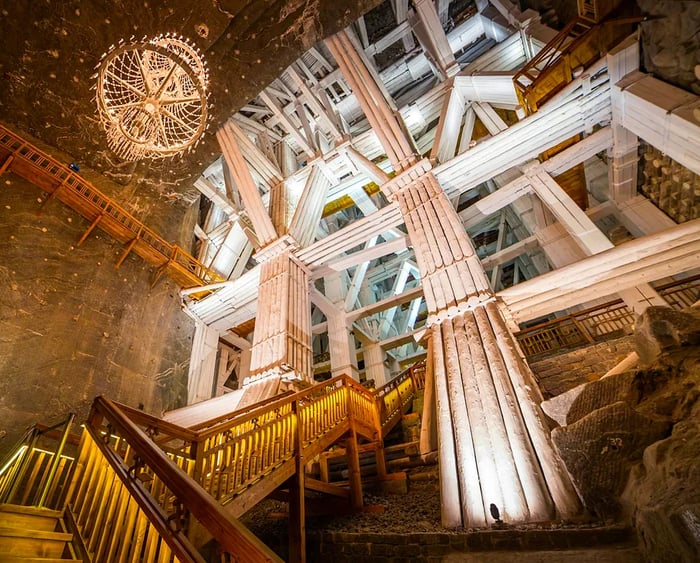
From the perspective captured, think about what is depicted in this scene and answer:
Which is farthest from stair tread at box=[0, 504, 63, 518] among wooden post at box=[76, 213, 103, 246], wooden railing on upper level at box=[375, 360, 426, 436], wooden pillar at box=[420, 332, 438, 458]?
wooden post at box=[76, 213, 103, 246]

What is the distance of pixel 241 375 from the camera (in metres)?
12.8

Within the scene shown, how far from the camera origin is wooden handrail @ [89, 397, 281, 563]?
1.21 metres

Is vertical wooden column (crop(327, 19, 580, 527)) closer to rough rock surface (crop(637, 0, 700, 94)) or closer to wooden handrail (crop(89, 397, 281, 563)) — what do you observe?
wooden handrail (crop(89, 397, 281, 563))

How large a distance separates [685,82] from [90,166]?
12.1 meters

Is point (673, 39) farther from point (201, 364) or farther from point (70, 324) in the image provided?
point (201, 364)

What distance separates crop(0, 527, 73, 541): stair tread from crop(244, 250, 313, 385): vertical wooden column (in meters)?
3.83

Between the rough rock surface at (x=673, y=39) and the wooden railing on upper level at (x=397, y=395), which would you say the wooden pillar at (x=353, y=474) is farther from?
the rough rock surface at (x=673, y=39)

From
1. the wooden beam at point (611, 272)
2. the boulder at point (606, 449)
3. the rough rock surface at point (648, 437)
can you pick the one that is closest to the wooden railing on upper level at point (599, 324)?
the wooden beam at point (611, 272)

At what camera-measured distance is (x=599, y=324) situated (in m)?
8.73

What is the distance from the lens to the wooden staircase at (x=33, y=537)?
1999 millimetres

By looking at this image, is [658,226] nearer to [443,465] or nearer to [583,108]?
[583,108]

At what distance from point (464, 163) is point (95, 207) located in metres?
8.63

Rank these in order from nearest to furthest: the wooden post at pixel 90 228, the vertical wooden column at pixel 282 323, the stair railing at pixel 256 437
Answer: the stair railing at pixel 256 437 < the vertical wooden column at pixel 282 323 < the wooden post at pixel 90 228

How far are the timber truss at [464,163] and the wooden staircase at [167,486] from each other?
243cm
